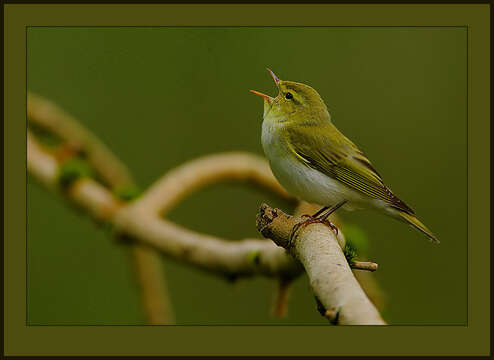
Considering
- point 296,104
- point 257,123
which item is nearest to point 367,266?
point 296,104

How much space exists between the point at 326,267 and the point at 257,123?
2.01 m

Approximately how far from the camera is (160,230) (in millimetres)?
3008

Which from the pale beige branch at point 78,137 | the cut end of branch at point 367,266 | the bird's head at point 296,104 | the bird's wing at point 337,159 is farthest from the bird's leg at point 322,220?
the pale beige branch at point 78,137

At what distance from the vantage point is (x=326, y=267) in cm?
139

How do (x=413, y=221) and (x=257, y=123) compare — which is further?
(x=257, y=123)

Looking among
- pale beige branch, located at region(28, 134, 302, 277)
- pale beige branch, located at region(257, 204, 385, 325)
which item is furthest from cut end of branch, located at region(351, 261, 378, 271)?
pale beige branch, located at region(28, 134, 302, 277)

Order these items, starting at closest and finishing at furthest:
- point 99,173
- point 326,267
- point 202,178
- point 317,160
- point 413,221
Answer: point 326,267 < point 413,221 < point 317,160 < point 202,178 < point 99,173

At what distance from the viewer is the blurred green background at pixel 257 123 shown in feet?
9.47

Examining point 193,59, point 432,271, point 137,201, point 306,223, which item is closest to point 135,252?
point 137,201

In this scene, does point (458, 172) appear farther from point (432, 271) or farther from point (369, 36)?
point (369, 36)

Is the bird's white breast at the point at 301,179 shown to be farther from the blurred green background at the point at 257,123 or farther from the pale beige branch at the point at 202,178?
the pale beige branch at the point at 202,178

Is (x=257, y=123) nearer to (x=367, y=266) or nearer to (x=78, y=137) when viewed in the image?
(x=78, y=137)

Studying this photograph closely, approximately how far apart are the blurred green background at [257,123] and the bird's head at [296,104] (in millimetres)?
62

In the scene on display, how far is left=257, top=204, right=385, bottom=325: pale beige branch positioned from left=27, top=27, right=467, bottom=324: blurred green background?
0.91 metres
